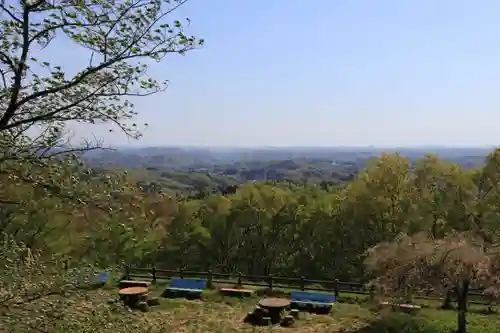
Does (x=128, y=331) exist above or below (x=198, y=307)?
above

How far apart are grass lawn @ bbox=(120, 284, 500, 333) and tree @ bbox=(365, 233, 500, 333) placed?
1320 mm

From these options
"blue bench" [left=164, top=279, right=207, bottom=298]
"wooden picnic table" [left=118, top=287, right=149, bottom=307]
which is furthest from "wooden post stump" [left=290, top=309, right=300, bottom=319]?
"wooden picnic table" [left=118, top=287, right=149, bottom=307]

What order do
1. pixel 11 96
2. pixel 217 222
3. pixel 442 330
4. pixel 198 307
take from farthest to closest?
pixel 217 222
pixel 198 307
pixel 442 330
pixel 11 96

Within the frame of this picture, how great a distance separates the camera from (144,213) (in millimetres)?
6078

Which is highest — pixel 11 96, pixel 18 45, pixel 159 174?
pixel 18 45

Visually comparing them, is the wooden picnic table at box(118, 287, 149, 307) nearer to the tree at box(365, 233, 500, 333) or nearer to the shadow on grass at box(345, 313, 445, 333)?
the shadow on grass at box(345, 313, 445, 333)

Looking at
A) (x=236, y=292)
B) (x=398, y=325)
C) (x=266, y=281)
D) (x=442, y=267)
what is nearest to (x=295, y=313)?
(x=398, y=325)

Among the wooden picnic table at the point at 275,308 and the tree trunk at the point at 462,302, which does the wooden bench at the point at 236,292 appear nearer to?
the wooden picnic table at the point at 275,308

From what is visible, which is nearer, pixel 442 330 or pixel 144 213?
pixel 144 213

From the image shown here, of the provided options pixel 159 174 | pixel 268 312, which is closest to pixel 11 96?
pixel 268 312

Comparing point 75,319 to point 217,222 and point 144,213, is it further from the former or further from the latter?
point 217,222

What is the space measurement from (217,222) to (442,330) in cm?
1735

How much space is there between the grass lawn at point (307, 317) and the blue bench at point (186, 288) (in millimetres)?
496

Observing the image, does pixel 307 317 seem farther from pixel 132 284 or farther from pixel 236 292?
pixel 132 284
